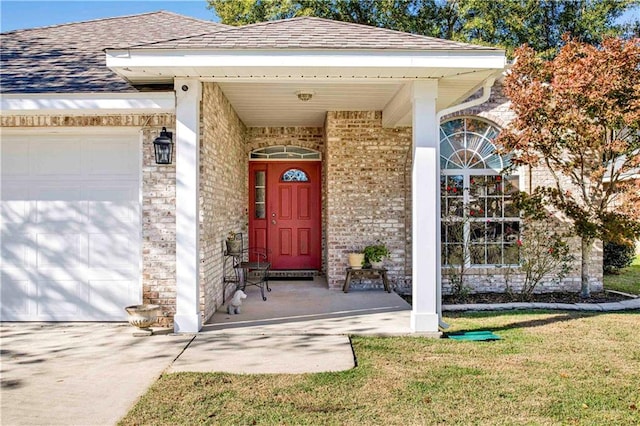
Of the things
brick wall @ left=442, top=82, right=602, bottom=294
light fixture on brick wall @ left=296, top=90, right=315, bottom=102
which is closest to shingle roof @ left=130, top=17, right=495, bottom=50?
light fixture on brick wall @ left=296, top=90, right=315, bottom=102

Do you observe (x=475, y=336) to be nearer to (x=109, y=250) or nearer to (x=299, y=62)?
(x=299, y=62)

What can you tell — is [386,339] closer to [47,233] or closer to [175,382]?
[175,382]

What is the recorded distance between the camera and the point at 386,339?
194 inches

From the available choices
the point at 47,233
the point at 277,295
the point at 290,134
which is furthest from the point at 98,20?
the point at 277,295

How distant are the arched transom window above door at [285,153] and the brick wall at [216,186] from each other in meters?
1.08

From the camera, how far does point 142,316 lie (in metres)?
4.99

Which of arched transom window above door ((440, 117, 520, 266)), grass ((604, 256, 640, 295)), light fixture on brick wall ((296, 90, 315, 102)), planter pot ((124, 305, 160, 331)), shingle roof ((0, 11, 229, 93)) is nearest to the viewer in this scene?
planter pot ((124, 305, 160, 331))

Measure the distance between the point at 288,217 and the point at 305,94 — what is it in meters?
3.49

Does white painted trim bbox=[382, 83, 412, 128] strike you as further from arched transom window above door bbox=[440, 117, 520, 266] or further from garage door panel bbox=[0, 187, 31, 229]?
garage door panel bbox=[0, 187, 31, 229]

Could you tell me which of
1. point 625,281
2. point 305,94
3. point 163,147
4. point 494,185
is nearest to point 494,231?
point 494,185

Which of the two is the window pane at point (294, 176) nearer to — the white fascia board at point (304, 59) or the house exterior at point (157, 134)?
the house exterior at point (157, 134)

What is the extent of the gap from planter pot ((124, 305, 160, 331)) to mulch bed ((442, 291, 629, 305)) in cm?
437

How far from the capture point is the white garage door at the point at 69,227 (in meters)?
5.59

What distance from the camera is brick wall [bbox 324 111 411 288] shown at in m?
7.80
